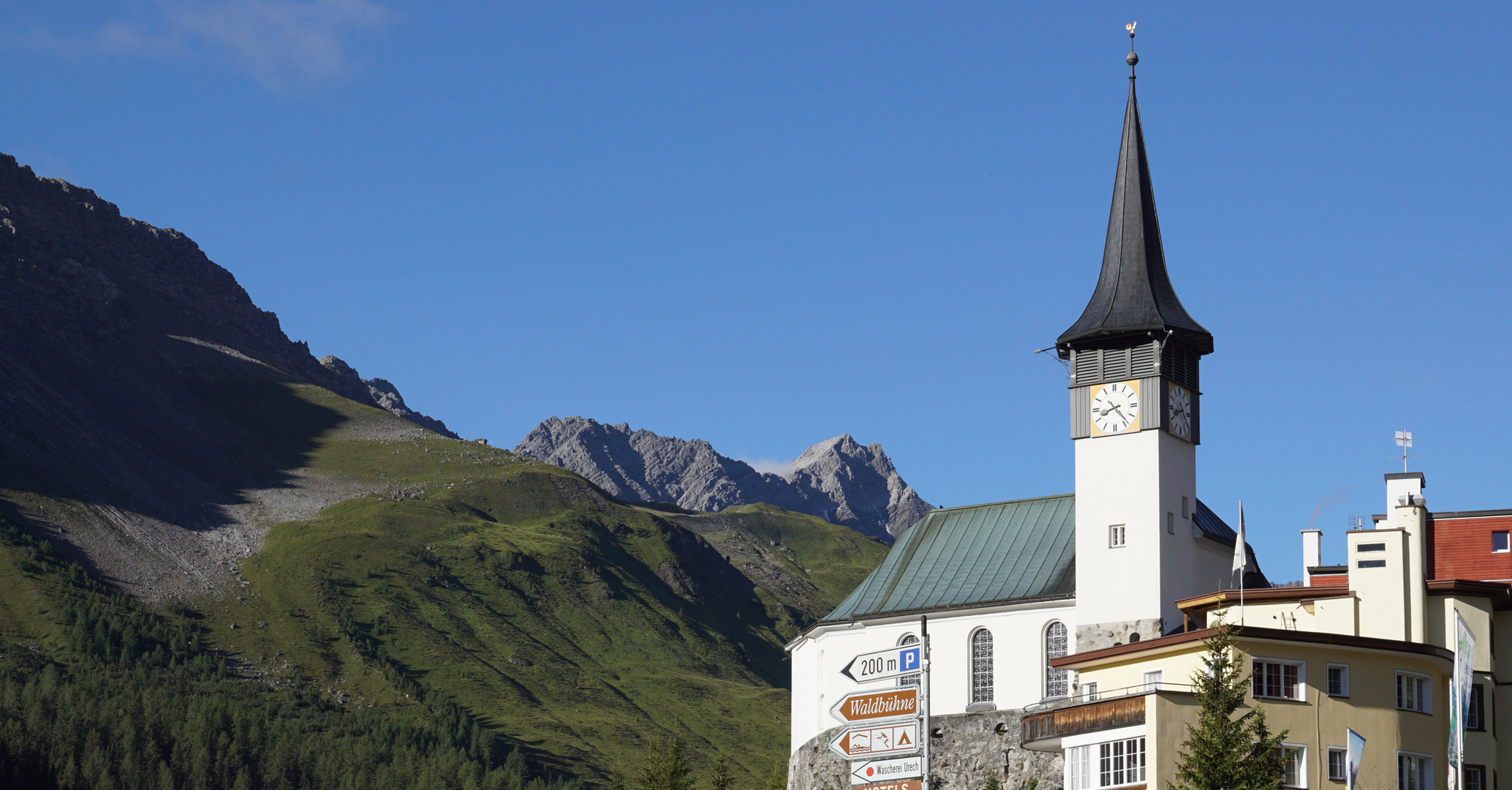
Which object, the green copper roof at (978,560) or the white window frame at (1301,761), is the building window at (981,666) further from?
the white window frame at (1301,761)

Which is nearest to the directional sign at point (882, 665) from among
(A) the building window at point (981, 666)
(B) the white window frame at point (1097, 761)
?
(B) the white window frame at point (1097, 761)

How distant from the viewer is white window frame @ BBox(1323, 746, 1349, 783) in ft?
189

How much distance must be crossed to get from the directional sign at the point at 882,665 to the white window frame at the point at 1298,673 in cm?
2783

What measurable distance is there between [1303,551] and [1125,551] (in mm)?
8683

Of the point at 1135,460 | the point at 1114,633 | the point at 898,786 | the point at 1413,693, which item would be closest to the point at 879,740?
the point at 898,786

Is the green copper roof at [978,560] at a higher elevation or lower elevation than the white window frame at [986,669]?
higher

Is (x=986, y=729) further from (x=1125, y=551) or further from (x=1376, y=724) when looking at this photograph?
(x=1376, y=724)

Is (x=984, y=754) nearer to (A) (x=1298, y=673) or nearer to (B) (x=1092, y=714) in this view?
(B) (x=1092, y=714)

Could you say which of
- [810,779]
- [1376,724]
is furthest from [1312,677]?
[810,779]

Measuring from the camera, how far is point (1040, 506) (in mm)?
90375

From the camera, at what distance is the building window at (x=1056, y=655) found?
259ft

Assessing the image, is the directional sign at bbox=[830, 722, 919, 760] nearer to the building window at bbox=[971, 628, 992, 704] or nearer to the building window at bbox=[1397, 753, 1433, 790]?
the building window at bbox=[1397, 753, 1433, 790]

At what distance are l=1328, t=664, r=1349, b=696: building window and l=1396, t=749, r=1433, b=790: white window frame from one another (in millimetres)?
2965

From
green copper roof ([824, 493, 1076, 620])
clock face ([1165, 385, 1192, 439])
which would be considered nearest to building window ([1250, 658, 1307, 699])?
clock face ([1165, 385, 1192, 439])
